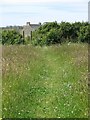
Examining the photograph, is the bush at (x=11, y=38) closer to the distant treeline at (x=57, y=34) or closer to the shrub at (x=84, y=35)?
the distant treeline at (x=57, y=34)

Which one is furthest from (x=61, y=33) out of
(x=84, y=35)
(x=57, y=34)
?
(x=84, y=35)

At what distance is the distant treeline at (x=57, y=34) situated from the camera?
49750 mm

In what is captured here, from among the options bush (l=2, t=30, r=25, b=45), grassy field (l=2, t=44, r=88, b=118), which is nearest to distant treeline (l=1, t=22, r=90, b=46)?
bush (l=2, t=30, r=25, b=45)

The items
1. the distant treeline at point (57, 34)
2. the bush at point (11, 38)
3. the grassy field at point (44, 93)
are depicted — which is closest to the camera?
the grassy field at point (44, 93)

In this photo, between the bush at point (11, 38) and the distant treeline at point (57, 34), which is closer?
the distant treeline at point (57, 34)

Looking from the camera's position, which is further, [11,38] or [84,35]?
[11,38]

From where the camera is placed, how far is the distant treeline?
49.8 m

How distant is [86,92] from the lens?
9977mm

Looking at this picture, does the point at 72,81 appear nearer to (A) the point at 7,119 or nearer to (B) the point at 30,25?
(A) the point at 7,119

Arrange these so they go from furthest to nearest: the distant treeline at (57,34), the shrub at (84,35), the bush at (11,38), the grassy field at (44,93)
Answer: the bush at (11,38)
the distant treeline at (57,34)
the shrub at (84,35)
the grassy field at (44,93)

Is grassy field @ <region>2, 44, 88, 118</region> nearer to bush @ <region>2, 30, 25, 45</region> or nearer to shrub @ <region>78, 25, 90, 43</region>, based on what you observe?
shrub @ <region>78, 25, 90, 43</region>

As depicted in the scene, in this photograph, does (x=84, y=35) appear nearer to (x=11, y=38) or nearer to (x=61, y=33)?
(x=61, y=33)

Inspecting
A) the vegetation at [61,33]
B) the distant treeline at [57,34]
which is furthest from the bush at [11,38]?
the vegetation at [61,33]

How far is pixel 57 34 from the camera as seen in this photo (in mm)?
50500
